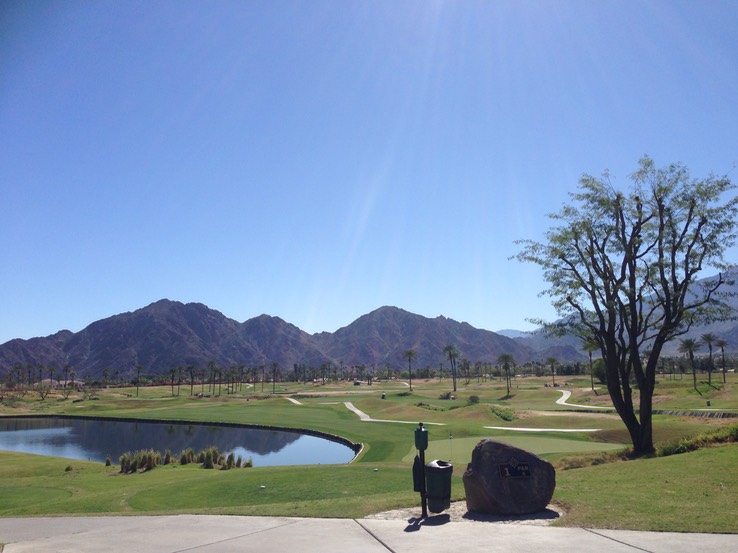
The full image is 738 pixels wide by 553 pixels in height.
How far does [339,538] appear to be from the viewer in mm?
10328

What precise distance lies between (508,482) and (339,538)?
161 inches

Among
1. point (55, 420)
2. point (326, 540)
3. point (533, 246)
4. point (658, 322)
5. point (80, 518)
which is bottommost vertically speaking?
point (55, 420)

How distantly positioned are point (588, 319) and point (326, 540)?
21.8 meters

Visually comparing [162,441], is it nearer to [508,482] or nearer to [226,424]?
[226,424]

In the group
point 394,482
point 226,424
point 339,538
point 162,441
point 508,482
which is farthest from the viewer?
point 226,424

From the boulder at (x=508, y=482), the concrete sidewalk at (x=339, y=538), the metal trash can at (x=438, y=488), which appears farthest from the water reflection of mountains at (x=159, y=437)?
the boulder at (x=508, y=482)

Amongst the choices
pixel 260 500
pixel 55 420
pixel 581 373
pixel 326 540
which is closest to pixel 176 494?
pixel 260 500

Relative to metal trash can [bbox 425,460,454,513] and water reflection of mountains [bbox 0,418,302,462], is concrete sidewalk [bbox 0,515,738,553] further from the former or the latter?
water reflection of mountains [bbox 0,418,302,462]

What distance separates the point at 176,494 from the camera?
23984 mm

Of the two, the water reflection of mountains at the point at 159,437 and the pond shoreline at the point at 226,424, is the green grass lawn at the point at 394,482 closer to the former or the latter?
the pond shoreline at the point at 226,424

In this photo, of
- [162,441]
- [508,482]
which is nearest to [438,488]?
[508,482]

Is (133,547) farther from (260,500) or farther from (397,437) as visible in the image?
(397,437)

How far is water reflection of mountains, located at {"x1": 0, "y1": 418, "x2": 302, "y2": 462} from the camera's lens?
58581 mm

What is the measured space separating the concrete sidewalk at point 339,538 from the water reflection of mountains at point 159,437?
42330mm
